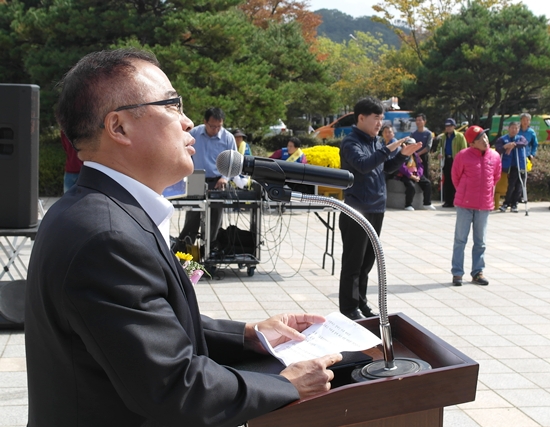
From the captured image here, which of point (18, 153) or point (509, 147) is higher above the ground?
point (509, 147)

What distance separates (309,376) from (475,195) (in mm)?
6797

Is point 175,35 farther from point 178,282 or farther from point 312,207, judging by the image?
point 178,282

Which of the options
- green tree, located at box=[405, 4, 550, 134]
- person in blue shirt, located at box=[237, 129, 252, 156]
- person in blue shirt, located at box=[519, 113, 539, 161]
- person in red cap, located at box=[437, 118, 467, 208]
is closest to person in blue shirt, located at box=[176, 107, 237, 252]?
→ person in blue shirt, located at box=[237, 129, 252, 156]

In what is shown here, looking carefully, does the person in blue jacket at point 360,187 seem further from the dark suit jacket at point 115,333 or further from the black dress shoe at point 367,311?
the dark suit jacket at point 115,333

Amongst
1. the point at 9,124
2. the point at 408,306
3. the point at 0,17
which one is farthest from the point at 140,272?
the point at 0,17

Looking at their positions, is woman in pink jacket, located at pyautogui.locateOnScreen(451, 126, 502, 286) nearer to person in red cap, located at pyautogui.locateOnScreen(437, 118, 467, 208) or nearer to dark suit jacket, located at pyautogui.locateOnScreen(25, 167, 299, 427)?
dark suit jacket, located at pyautogui.locateOnScreen(25, 167, 299, 427)

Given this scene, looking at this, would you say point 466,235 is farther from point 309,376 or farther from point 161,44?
point 161,44

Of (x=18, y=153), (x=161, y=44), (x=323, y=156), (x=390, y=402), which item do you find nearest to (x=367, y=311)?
(x=18, y=153)

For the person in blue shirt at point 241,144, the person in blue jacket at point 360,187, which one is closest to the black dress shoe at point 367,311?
the person in blue jacket at point 360,187

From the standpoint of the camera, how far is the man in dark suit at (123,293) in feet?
4.75

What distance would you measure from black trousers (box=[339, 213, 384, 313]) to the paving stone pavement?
2.32 ft

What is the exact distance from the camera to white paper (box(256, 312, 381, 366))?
1.91 meters

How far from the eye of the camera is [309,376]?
5.57ft

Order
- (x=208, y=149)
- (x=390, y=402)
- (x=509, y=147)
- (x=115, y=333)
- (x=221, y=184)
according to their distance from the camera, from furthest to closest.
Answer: (x=509, y=147) < (x=208, y=149) < (x=221, y=184) < (x=390, y=402) < (x=115, y=333)
